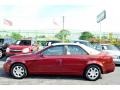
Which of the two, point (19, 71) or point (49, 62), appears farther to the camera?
point (19, 71)

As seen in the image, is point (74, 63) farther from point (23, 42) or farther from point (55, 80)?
point (23, 42)

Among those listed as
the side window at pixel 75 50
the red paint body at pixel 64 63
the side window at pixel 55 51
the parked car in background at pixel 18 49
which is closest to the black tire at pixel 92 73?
the red paint body at pixel 64 63

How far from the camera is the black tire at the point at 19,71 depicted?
1174cm

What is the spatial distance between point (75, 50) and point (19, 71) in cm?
228

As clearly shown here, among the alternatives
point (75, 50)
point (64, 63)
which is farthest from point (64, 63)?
point (75, 50)

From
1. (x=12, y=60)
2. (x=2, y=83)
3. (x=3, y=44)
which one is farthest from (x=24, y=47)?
(x=2, y=83)

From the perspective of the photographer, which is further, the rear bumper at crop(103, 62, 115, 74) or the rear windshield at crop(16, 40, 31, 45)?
the rear windshield at crop(16, 40, 31, 45)

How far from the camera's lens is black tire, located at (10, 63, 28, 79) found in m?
11.7

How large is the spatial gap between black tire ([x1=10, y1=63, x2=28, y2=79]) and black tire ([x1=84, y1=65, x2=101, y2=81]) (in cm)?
232

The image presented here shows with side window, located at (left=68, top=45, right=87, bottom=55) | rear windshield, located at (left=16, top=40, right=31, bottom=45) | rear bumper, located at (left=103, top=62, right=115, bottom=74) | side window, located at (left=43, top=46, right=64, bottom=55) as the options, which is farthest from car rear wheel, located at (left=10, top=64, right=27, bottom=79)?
rear windshield, located at (left=16, top=40, right=31, bottom=45)

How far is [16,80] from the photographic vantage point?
11.4 metres

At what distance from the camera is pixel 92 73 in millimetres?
11516

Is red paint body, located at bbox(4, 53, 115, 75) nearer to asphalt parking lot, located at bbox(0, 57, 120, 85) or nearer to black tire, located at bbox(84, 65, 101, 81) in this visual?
black tire, located at bbox(84, 65, 101, 81)
